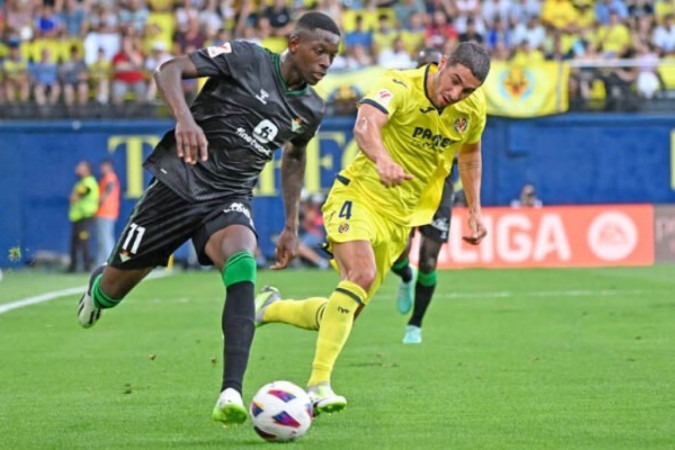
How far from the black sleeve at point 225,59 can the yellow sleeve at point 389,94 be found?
2.98ft

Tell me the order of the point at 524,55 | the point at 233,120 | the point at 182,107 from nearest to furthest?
the point at 182,107
the point at 233,120
the point at 524,55

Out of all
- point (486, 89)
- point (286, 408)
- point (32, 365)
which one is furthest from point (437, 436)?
point (486, 89)

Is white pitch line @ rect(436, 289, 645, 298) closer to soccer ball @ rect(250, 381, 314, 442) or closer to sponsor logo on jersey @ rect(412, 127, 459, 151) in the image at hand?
sponsor logo on jersey @ rect(412, 127, 459, 151)

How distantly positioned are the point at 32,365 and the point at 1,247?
18.6m

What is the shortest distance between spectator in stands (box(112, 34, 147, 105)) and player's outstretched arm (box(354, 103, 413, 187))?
67.4 ft

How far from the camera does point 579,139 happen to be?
3078cm

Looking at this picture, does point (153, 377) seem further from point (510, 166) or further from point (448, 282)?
point (510, 166)

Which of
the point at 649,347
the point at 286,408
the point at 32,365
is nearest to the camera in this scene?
the point at 286,408

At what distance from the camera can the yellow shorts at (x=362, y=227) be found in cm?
923

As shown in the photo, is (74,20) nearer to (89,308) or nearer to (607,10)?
(607,10)

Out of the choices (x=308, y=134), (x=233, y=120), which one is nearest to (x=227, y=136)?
(x=233, y=120)

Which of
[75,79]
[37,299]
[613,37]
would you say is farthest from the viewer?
[613,37]

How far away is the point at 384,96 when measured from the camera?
922 cm

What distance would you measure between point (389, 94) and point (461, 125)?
0.58 metres
